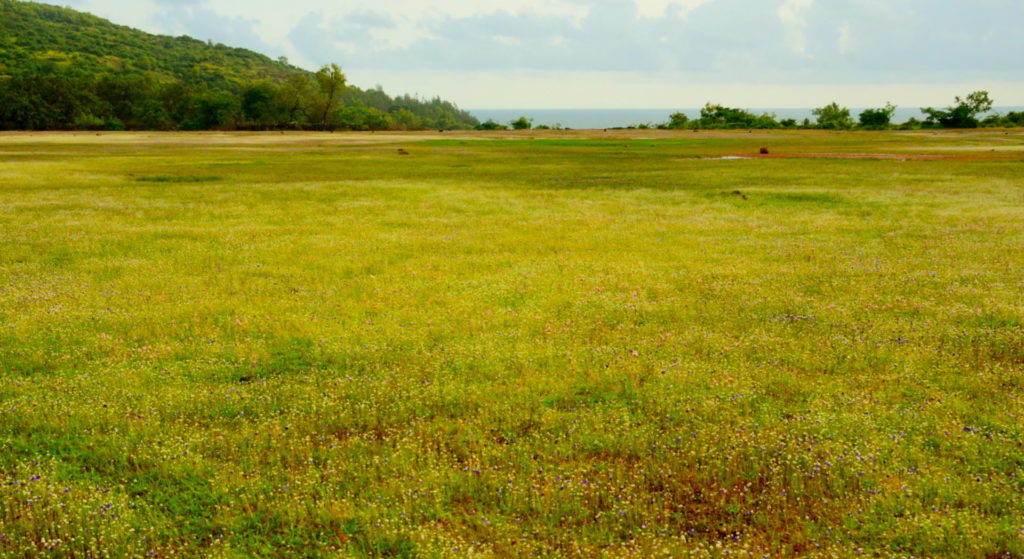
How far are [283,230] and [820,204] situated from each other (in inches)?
942

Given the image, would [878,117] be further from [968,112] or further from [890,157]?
[890,157]

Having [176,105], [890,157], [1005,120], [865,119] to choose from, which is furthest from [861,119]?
[176,105]

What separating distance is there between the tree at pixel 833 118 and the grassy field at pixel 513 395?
139m

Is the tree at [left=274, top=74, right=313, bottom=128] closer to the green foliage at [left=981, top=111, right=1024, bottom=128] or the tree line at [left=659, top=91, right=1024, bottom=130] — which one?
the tree line at [left=659, top=91, right=1024, bottom=130]

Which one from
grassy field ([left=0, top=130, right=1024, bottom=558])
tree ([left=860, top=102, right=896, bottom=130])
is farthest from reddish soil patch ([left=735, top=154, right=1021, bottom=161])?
tree ([left=860, top=102, right=896, bottom=130])

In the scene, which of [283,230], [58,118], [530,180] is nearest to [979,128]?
[530,180]

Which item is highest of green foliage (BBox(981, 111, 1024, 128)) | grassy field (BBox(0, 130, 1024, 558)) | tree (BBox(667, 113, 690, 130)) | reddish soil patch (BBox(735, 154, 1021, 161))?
tree (BBox(667, 113, 690, 130))

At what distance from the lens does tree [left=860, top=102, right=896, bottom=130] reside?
130 meters

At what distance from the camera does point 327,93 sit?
16488 cm

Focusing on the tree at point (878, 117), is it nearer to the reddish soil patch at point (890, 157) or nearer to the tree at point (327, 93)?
the reddish soil patch at point (890, 157)

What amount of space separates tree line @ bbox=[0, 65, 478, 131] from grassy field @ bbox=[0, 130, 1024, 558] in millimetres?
159404

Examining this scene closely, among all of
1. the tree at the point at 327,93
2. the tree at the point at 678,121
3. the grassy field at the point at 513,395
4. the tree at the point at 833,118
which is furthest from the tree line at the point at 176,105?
the grassy field at the point at 513,395

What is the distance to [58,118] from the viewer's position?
15112 centimetres

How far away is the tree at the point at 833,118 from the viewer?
138837 millimetres
